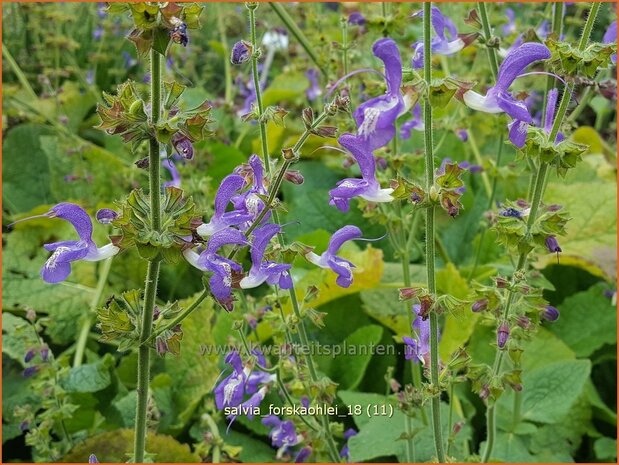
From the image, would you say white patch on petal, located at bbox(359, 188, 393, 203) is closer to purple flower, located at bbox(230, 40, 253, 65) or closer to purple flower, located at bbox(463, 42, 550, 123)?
purple flower, located at bbox(463, 42, 550, 123)

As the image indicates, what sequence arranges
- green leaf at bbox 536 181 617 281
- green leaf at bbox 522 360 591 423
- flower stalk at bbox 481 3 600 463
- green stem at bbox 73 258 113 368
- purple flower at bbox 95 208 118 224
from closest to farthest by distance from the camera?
1. purple flower at bbox 95 208 118 224
2. flower stalk at bbox 481 3 600 463
3. green leaf at bbox 522 360 591 423
4. green stem at bbox 73 258 113 368
5. green leaf at bbox 536 181 617 281

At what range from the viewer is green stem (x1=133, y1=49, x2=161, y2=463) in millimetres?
911

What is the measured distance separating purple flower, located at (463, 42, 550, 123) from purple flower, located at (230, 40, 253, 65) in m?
0.41

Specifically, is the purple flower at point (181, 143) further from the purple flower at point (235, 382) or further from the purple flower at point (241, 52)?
the purple flower at point (235, 382)

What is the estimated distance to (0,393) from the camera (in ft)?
6.72

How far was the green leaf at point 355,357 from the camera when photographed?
6.47ft

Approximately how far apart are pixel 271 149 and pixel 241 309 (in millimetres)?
1162

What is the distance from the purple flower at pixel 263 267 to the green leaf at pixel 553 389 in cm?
98

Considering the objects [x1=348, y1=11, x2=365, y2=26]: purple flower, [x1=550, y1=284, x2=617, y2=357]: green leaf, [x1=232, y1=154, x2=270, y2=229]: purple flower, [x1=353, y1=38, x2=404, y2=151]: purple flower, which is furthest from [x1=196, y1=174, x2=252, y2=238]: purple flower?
[x1=550, y1=284, x2=617, y2=357]: green leaf

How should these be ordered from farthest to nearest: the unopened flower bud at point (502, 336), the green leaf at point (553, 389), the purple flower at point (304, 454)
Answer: the green leaf at point (553, 389), the purple flower at point (304, 454), the unopened flower bud at point (502, 336)

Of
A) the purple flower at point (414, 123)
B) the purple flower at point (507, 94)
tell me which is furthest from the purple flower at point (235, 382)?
the purple flower at point (414, 123)

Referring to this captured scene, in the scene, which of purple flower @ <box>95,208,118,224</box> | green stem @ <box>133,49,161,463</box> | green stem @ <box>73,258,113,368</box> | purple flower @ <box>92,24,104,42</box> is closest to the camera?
green stem @ <box>133,49,161,463</box>

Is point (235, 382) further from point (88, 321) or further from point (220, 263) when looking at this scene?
point (88, 321)

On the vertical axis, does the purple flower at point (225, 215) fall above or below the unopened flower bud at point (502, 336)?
above
